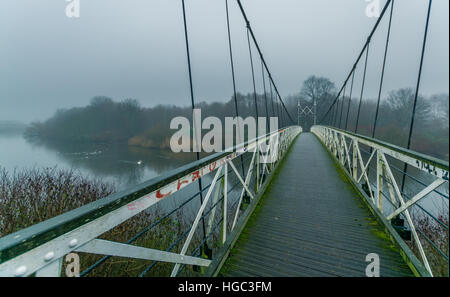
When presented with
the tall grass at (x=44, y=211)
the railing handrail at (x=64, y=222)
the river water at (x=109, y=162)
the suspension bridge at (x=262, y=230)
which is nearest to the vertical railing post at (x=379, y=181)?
the suspension bridge at (x=262, y=230)

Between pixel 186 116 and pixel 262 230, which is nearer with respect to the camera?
pixel 262 230

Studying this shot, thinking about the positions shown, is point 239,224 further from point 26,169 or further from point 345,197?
point 26,169

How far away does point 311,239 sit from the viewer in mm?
2152

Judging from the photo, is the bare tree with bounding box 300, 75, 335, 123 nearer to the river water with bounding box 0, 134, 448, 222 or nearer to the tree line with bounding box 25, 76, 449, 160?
the tree line with bounding box 25, 76, 449, 160

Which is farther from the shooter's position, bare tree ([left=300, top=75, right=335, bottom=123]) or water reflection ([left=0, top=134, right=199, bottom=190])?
bare tree ([left=300, top=75, right=335, bottom=123])

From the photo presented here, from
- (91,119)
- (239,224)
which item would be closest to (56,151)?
(91,119)

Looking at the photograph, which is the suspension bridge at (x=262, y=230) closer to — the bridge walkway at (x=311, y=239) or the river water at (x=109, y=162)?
the bridge walkway at (x=311, y=239)

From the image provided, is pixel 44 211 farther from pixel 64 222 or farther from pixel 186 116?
pixel 186 116

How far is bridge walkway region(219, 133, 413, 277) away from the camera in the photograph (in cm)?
175

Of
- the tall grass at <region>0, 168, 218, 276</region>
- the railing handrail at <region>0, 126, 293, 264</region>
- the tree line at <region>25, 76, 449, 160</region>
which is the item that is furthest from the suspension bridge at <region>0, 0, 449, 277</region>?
the tree line at <region>25, 76, 449, 160</region>

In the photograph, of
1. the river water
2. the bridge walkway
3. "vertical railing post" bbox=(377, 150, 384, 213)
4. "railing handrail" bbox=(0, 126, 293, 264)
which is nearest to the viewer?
"railing handrail" bbox=(0, 126, 293, 264)

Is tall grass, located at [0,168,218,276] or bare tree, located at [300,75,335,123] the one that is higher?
bare tree, located at [300,75,335,123]

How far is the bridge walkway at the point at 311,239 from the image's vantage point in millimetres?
1753

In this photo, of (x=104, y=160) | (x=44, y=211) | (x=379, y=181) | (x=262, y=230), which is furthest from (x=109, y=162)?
(x=379, y=181)
